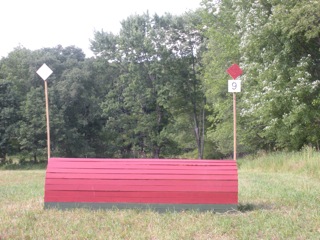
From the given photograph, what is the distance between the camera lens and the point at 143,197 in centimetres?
698

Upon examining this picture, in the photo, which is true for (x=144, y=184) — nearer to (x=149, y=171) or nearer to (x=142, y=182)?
(x=142, y=182)

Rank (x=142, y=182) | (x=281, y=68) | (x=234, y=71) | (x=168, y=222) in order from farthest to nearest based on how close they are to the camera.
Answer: (x=281, y=68), (x=234, y=71), (x=142, y=182), (x=168, y=222)

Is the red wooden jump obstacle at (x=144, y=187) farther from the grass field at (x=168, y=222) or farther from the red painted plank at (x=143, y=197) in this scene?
the grass field at (x=168, y=222)

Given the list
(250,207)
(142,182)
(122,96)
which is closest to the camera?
(142,182)

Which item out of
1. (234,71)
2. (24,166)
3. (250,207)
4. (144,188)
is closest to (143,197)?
(144,188)

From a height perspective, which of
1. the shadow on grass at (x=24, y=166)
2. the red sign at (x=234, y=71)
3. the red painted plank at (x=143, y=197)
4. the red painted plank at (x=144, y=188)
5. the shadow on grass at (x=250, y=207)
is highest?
the red sign at (x=234, y=71)

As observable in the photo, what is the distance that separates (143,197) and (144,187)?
0.57 feet

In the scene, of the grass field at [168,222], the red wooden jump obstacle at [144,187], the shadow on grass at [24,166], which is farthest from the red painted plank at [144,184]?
the shadow on grass at [24,166]

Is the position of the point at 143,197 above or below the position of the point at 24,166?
above

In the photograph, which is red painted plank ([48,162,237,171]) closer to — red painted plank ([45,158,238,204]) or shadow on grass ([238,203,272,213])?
red painted plank ([45,158,238,204])

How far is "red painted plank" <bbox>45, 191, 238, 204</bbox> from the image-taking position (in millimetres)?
6922

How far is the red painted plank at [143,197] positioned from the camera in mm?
6922

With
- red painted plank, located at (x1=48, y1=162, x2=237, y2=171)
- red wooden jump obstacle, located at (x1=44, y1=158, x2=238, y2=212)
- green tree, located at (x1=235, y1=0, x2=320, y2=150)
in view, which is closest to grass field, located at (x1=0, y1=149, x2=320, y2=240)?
red wooden jump obstacle, located at (x1=44, y1=158, x2=238, y2=212)

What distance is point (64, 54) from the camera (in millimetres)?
42688
